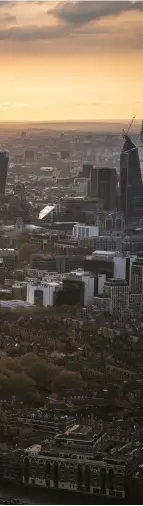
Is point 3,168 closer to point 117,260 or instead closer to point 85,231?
point 85,231

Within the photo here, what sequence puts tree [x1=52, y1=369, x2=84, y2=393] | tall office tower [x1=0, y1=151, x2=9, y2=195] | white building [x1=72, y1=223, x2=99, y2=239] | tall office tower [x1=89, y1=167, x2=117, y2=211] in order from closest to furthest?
tree [x1=52, y1=369, x2=84, y2=393], tall office tower [x1=0, y1=151, x2=9, y2=195], tall office tower [x1=89, y1=167, x2=117, y2=211], white building [x1=72, y1=223, x2=99, y2=239]

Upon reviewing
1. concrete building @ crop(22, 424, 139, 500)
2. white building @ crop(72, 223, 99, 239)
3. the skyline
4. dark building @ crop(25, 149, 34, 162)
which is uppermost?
the skyline

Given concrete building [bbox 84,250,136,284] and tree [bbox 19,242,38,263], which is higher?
tree [bbox 19,242,38,263]

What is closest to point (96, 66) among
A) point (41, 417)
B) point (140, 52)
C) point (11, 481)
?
point (140, 52)

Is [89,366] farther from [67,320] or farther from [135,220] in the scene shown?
[135,220]

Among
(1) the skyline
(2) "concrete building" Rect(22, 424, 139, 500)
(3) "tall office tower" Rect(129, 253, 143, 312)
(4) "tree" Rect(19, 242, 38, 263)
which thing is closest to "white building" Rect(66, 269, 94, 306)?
(3) "tall office tower" Rect(129, 253, 143, 312)

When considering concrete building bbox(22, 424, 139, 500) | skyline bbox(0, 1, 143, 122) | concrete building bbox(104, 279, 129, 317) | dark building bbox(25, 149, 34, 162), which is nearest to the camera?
concrete building bbox(22, 424, 139, 500)

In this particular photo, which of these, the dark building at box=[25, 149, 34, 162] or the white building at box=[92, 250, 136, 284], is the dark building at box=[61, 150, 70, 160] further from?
the white building at box=[92, 250, 136, 284]

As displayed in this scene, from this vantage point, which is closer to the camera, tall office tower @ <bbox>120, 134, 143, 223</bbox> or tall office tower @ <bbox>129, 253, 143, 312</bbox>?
tall office tower @ <bbox>129, 253, 143, 312</bbox>
